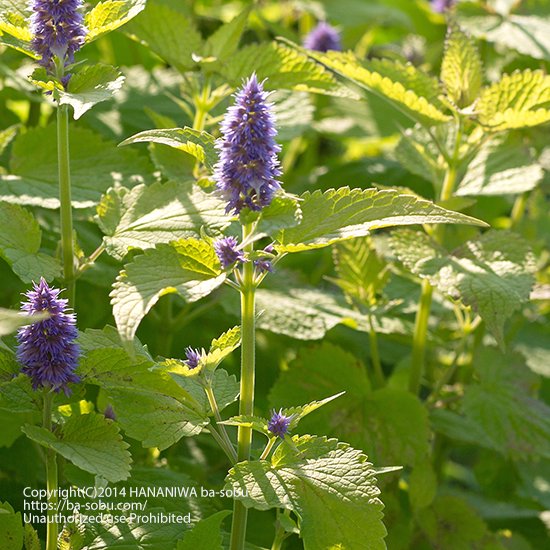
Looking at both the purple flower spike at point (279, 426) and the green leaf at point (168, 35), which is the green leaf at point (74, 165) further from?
the purple flower spike at point (279, 426)

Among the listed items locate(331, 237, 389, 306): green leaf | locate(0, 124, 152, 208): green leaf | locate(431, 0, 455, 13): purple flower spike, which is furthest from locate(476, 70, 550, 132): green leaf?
locate(431, 0, 455, 13): purple flower spike

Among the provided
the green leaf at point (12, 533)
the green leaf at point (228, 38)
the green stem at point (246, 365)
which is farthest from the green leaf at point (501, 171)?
the green leaf at point (12, 533)

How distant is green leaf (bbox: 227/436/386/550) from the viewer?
105cm

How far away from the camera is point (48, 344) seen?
3.50 ft

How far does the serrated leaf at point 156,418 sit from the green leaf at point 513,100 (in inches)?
29.8

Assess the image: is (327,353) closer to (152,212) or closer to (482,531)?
(482,531)

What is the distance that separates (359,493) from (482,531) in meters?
0.82

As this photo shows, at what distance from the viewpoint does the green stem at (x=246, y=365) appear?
1.09 metres

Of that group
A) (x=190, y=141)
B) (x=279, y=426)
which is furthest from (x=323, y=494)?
(x=190, y=141)

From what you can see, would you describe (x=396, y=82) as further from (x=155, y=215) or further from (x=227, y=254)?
(x=227, y=254)

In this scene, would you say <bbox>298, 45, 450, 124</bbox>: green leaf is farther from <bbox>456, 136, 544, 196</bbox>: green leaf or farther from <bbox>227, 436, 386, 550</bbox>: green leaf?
<bbox>227, 436, 386, 550</bbox>: green leaf

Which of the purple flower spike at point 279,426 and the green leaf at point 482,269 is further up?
the green leaf at point 482,269

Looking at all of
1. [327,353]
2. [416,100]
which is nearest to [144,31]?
[416,100]

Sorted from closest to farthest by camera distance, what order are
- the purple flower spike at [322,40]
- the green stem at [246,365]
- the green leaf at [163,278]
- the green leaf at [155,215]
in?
the green leaf at [163,278]
the green stem at [246,365]
the green leaf at [155,215]
the purple flower spike at [322,40]
